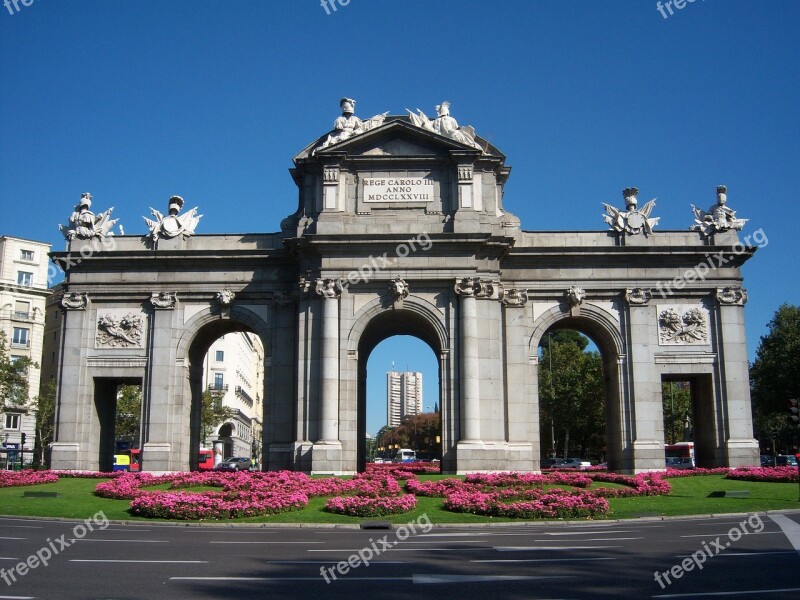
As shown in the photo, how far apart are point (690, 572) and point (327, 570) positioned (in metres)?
7.25

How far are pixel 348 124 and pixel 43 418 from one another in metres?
51.5

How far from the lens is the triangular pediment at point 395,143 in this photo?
151 feet

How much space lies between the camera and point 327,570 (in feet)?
54.5

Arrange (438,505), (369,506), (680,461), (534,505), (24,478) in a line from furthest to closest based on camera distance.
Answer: (680,461)
(24,478)
(438,505)
(369,506)
(534,505)

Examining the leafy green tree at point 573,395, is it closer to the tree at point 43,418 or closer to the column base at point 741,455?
the column base at point 741,455

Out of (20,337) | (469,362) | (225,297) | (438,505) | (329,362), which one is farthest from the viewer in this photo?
(20,337)

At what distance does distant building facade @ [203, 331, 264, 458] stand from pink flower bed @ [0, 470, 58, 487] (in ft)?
174

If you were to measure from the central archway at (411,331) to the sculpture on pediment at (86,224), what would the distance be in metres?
17.1

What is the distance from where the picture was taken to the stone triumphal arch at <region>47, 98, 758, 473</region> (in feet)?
146

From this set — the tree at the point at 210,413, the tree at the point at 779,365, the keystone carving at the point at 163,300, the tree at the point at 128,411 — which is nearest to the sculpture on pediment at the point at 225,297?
the keystone carving at the point at 163,300

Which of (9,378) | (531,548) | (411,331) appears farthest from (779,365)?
(9,378)

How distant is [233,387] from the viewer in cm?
11644

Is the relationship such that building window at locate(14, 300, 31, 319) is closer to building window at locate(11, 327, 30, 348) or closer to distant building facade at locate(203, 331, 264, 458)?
building window at locate(11, 327, 30, 348)

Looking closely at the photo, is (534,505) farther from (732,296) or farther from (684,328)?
(732,296)
